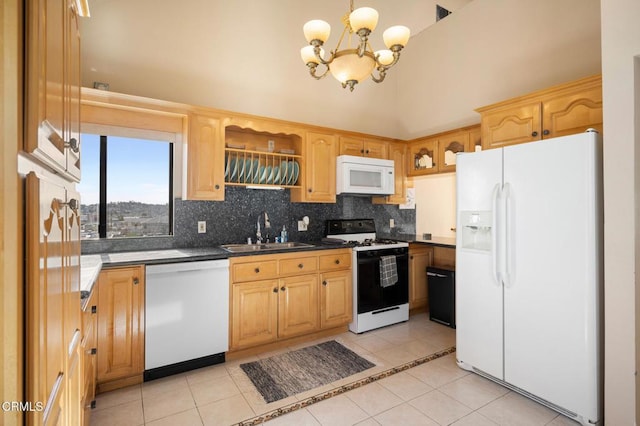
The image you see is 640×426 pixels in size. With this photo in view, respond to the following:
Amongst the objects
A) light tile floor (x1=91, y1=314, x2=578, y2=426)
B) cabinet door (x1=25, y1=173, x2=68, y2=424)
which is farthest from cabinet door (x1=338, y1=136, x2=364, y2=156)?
cabinet door (x1=25, y1=173, x2=68, y2=424)

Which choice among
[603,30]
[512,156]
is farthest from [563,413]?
[603,30]

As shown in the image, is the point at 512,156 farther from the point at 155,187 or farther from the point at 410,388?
the point at 155,187

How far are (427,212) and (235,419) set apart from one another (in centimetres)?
354

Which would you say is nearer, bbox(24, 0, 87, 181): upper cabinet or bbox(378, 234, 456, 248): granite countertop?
bbox(24, 0, 87, 181): upper cabinet

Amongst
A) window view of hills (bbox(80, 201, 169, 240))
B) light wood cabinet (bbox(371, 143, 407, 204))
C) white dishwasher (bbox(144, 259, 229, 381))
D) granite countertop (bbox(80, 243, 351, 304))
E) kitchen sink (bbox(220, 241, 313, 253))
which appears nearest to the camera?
granite countertop (bbox(80, 243, 351, 304))

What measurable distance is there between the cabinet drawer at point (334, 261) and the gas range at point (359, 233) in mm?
205

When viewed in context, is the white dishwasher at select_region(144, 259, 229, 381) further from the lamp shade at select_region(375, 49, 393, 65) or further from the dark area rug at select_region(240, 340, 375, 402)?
the lamp shade at select_region(375, 49, 393, 65)

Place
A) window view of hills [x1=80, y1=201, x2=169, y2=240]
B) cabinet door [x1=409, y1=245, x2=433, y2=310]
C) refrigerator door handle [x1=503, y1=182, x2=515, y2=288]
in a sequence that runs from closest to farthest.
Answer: refrigerator door handle [x1=503, y1=182, x2=515, y2=288], window view of hills [x1=80, y1=201, x2=169, y2=240], cabinet door [x1=409, y1=245, x2=433, y2=310]

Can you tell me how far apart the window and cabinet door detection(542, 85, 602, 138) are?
350 centimetres

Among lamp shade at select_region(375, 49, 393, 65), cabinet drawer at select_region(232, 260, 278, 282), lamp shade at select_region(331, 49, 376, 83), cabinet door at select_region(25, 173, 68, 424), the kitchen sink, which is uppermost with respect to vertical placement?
lamp shade at select_region(375, 49, 393, 65)

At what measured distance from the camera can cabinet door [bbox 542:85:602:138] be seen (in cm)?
254

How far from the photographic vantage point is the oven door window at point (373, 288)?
11.5 ft

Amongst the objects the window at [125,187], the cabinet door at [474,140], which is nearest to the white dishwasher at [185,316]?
the window at [125,187]

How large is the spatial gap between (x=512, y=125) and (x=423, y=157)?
4.40 ft
